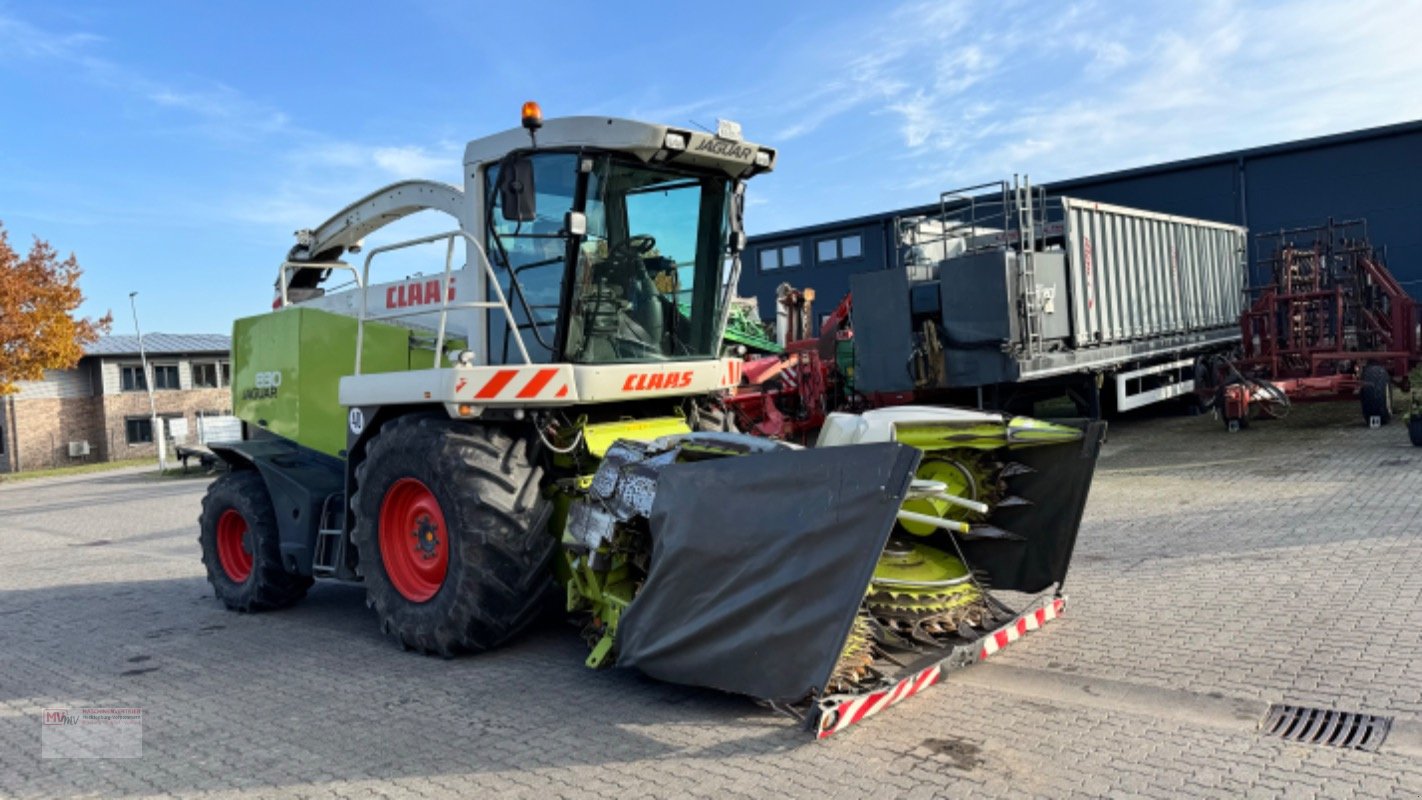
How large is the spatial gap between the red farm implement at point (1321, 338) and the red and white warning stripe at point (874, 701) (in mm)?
11822

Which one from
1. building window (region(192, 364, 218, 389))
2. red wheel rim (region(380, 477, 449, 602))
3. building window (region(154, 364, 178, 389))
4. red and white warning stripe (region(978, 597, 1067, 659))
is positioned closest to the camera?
red and white warning stripe (region(978, 597, 1067, 659))

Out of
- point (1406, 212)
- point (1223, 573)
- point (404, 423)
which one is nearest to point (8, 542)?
point (404, 423)

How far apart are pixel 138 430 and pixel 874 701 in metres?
40.9

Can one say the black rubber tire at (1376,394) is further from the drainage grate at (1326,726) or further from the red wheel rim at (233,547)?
the red wheel rim at (233,547)

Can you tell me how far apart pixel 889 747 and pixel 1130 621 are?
7.44ft

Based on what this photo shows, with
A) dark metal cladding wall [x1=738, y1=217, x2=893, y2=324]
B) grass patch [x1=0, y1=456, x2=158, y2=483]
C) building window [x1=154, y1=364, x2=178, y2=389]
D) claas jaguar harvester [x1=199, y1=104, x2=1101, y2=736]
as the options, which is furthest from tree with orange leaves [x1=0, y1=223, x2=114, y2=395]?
claas jaguar harvester [x1=199, y1=104, x2=1101, y2=736]

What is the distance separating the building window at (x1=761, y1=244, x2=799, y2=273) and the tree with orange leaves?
68.8 ft

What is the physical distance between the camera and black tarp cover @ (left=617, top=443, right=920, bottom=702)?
3820 mm

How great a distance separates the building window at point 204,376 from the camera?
39969 mm

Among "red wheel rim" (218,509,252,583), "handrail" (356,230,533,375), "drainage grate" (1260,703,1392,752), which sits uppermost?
"handrail" (356,230,533,375)

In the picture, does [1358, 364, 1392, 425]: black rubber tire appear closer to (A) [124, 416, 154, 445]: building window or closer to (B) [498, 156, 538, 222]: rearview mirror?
(B) [498, 156, 538, 222]: rearview mirror

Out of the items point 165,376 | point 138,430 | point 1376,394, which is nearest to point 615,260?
point 1376,394

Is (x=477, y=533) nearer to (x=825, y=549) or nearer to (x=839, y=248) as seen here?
(x=825, y=549)

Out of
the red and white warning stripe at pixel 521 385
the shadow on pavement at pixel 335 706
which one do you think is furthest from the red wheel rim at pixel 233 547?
the red and white warning stripe at pixel 521 385
